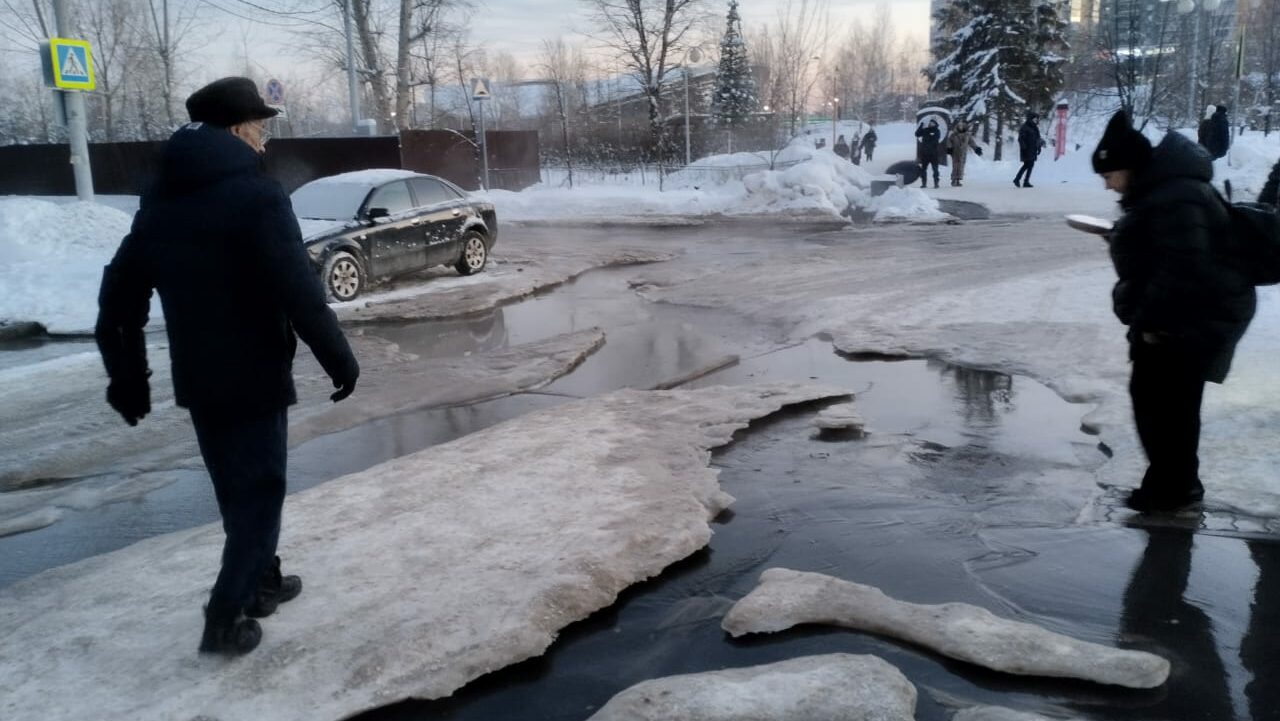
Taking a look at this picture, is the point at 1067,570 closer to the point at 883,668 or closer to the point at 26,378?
the point at 883,668

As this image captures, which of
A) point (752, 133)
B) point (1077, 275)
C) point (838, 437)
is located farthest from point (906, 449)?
point (752, 133)

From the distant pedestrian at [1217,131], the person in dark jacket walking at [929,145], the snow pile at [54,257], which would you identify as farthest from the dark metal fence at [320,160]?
the distant pedestrian at [1217,131]

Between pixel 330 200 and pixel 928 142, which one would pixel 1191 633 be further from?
pixel 928 142

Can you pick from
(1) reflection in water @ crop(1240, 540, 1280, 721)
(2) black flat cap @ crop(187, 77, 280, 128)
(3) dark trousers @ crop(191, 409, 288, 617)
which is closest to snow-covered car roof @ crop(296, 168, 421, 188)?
(2) black flat cap @ crop(187, 77, 280, 128)

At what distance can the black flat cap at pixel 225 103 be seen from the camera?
349 centimetres

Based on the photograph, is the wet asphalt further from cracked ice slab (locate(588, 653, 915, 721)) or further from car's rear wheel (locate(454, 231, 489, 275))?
car's rear wheel (locate(454, 231, 489, 275))

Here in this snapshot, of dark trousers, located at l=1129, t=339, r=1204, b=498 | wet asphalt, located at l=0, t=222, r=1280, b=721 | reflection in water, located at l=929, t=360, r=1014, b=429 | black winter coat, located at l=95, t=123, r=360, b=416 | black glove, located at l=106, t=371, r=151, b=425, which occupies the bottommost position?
wet asphalt, located at l=0, t=222, r=1280, b=721

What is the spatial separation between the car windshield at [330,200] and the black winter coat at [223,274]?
9888mm

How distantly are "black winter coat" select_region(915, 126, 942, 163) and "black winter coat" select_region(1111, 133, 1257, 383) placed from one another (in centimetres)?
2322

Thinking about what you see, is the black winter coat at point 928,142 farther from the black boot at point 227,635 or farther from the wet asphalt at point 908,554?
the black boot at point 227,635

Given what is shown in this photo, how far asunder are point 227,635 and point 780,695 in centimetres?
206

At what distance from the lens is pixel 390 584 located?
14.1 ft

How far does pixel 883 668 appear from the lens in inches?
138

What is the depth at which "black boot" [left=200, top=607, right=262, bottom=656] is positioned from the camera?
366cm
